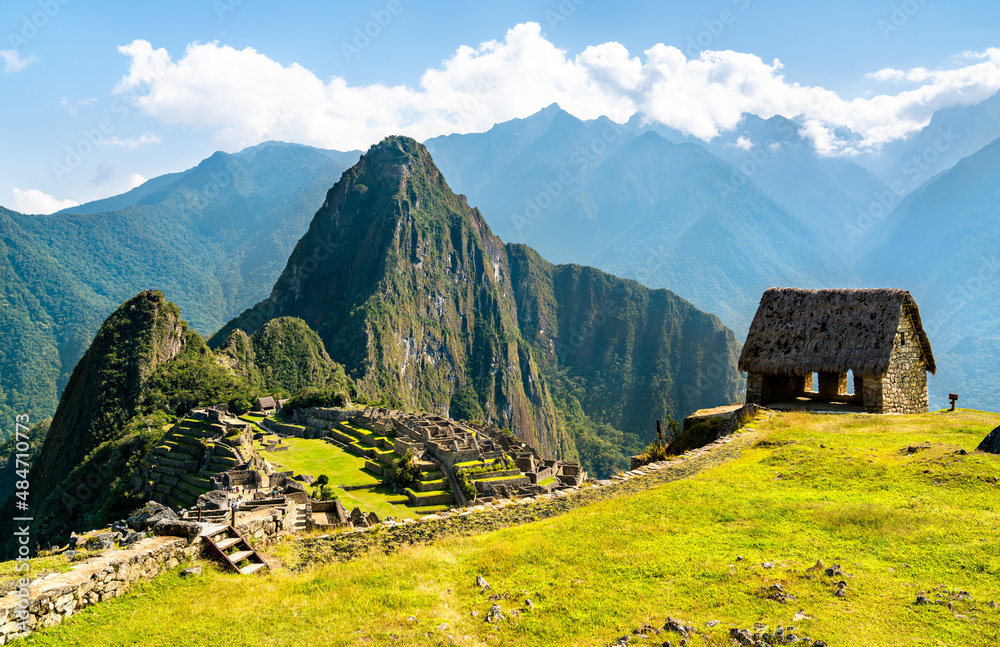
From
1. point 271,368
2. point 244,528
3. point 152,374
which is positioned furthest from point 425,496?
point 271,368

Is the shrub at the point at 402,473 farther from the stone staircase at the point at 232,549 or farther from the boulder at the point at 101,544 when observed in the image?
the stone staircase at the point at 232,549

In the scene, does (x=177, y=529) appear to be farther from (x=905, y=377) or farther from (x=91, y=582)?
(x=905, y=377)

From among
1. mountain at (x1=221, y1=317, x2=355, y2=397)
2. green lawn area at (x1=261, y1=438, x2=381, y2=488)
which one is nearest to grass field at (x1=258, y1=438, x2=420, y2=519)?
green lawn area at (x1=261, y1=438, x2=381, y2=488)

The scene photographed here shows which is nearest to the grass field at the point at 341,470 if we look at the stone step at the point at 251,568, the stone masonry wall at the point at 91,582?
the stone step at the point at 251,568

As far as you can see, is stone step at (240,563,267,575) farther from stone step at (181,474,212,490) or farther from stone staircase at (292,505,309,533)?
stone step at (181,474,212,490)

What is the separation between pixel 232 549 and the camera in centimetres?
1060

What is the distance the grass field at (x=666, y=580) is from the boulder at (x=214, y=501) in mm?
6118

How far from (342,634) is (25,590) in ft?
14.3

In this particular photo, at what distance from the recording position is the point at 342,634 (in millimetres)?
7695

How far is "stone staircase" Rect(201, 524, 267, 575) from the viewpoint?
32.9 ft

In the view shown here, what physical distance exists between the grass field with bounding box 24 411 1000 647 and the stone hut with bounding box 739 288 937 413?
888 cm

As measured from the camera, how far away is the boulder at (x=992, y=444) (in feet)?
40.9

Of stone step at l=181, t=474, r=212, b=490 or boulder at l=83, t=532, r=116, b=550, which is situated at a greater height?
boulder at l=83, t=532, r=116, b=550

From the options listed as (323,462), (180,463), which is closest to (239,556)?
(180,463)
